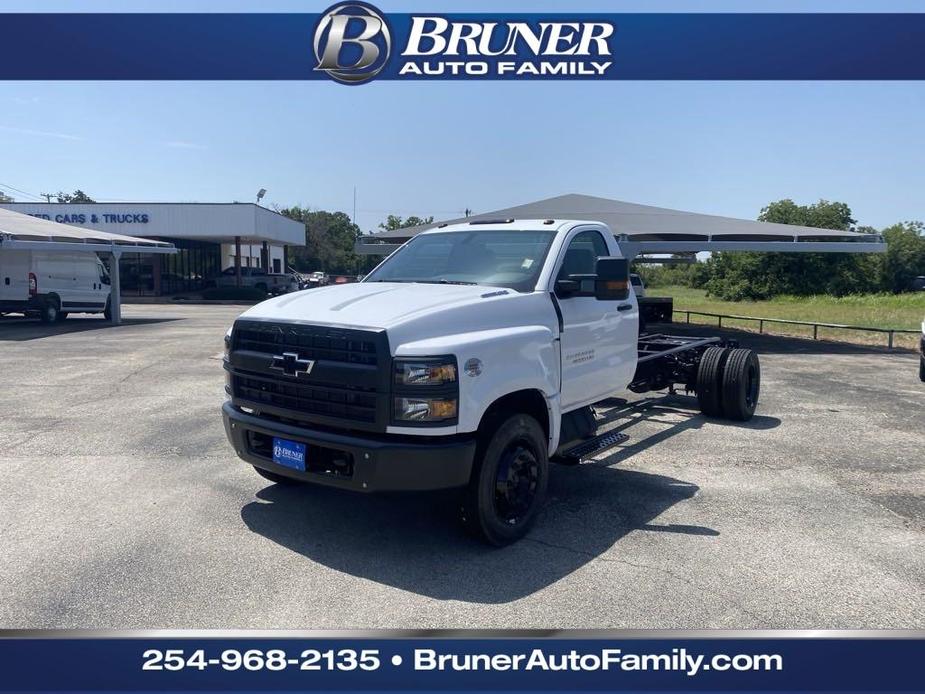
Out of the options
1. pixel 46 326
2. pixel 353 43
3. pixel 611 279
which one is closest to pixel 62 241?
pixel 46 326

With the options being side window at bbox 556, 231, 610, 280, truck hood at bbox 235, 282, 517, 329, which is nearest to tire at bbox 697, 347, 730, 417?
side window at bbox 556, 231, 610, 280

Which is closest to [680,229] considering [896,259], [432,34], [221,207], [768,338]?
[768,338]

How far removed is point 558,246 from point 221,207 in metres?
37.0

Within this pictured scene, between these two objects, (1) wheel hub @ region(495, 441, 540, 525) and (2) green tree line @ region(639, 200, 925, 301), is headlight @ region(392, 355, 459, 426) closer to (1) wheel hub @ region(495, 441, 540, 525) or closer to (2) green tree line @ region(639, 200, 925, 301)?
(1) wheel hub @ region(495, 441, 540, 525)

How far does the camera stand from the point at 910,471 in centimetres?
690

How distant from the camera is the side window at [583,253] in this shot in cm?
575

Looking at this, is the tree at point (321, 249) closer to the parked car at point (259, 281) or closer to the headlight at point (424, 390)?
the parked car at point (259, 281)

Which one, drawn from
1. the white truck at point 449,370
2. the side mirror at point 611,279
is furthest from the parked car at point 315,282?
the side mirror at point 611,279

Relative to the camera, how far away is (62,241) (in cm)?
2230

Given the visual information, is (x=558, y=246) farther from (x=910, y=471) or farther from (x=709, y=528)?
(x=910, y=471)

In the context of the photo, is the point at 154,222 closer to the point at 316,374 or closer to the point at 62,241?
the point at 62,241

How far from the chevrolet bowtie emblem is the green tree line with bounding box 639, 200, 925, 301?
54.1 metres

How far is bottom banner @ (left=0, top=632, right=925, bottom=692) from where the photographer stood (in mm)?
3361

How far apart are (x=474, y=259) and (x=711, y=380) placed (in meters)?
4.38
